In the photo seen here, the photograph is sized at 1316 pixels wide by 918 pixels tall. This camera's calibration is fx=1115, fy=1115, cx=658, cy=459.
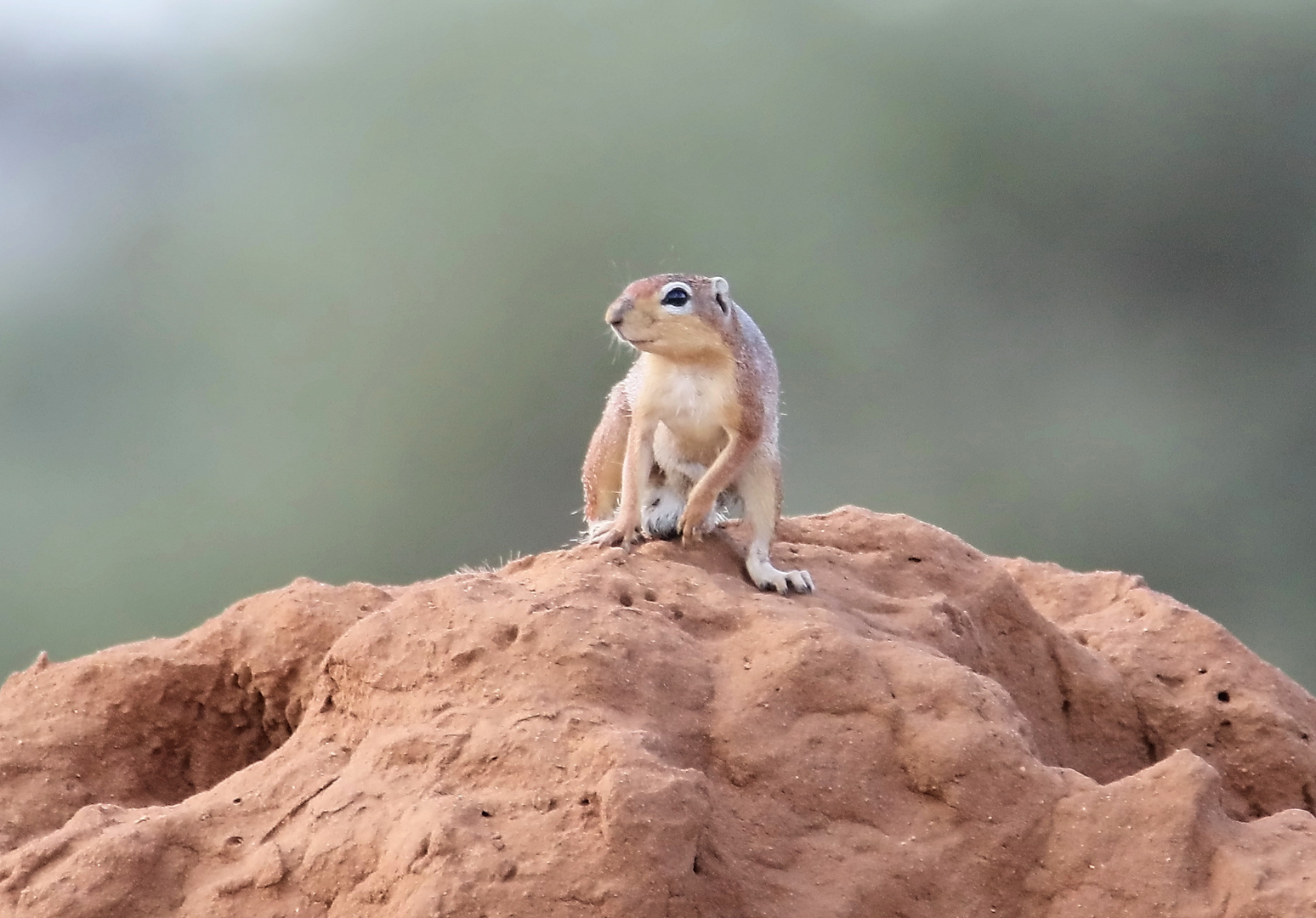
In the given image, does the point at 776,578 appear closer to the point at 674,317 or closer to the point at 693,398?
the point at 693,398

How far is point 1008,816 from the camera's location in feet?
10.2

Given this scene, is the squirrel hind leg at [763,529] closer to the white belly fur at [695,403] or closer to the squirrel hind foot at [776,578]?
the squirrel hind foot at [776,578]

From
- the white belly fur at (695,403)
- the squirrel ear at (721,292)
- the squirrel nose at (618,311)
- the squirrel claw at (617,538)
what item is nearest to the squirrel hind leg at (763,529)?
the white belly fur at (695,403)

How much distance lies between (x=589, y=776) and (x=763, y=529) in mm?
1656

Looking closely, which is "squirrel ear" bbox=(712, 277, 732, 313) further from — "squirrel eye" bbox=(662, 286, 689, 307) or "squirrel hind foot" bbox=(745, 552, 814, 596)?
"squirrel hind foot" bbox=(745, 552, 814, 596)

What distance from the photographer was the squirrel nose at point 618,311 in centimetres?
403

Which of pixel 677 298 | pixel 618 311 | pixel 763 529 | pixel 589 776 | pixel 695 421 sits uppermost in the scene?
pixel 677 298

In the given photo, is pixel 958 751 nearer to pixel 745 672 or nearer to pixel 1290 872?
pixel 745 672

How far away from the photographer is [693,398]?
13.9 ft

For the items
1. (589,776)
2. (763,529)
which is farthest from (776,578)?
(589,776)

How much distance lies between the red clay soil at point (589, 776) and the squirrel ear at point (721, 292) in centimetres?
96

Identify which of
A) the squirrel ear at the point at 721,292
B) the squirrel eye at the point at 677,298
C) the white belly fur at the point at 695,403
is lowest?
the white belly fur at the point at 695,403

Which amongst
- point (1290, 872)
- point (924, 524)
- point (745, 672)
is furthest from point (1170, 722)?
point (745, 672)

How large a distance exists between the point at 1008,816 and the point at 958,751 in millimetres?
215
